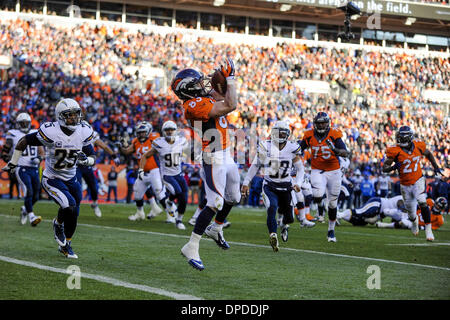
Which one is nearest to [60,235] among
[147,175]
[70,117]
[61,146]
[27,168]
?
[61,146]

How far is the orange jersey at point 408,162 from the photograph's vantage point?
39.7 feet

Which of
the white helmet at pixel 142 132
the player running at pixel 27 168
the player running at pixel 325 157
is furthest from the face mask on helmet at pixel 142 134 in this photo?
the player running at pixel 325 157

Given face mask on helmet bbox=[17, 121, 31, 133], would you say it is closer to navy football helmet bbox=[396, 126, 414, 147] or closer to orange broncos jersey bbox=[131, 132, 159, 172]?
orange broncos jersey bbox=[131, 132, 159, 172]

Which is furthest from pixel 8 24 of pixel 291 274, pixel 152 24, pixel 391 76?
pixel 291 274

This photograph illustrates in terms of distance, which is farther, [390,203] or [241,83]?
[241,83]

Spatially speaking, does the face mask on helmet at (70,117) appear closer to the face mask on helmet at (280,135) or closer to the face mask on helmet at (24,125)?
the face mask on helmet at (280,135)

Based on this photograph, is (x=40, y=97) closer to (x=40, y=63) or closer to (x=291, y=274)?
(x=40, y=63)

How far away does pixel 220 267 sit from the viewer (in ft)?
24.2

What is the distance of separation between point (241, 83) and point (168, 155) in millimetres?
20430

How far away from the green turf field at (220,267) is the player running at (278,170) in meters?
0.58

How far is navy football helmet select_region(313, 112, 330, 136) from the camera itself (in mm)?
11328

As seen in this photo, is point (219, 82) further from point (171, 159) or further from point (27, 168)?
point (171, 159)

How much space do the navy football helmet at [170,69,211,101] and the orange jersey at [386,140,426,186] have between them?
5.97m

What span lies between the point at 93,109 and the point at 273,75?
1175cm
